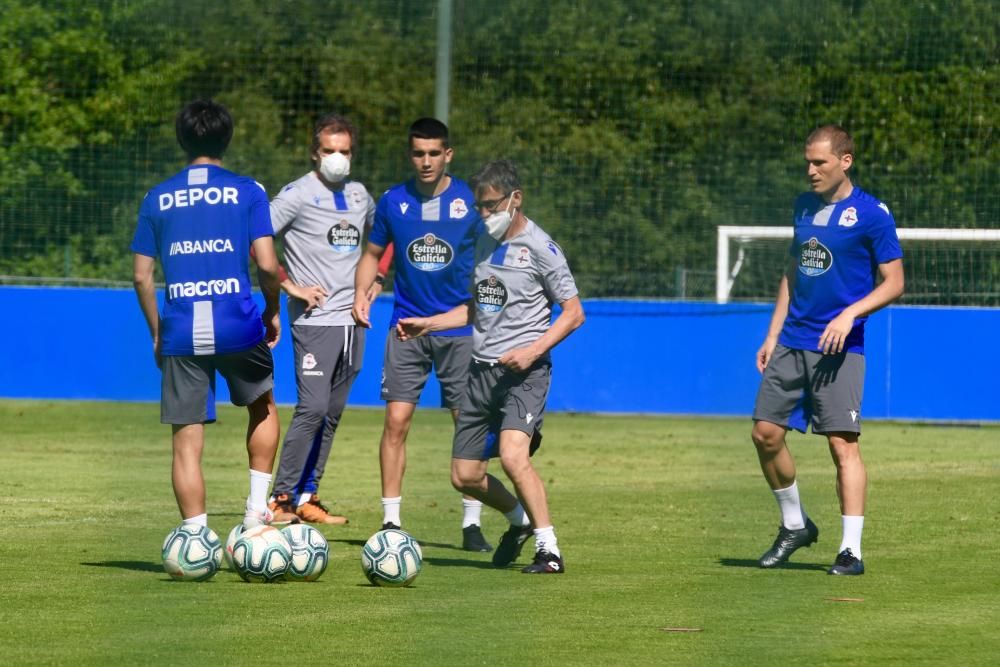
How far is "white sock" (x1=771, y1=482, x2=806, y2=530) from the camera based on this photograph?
25.9 ft

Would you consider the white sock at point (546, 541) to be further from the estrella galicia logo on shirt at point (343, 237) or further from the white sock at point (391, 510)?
the estrella galicia logo on shirt at point (343, 237)

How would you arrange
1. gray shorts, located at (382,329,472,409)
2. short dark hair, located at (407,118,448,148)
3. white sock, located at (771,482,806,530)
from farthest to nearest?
1. gray shorts, located at (382,329,472,409)
2. short dark hair, located at (407,118,448,148)
3. white sock, located at (771,482,806,530)

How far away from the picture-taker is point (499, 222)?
7.67m

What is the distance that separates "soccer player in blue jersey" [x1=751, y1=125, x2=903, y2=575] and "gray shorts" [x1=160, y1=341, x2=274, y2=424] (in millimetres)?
2290

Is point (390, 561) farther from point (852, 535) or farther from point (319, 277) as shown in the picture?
point (319, 277)

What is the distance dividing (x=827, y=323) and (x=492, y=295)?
150cm

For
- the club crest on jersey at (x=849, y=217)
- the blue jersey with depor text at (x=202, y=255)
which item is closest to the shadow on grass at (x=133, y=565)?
the blue jersey with depor text at (x=202, y=255)

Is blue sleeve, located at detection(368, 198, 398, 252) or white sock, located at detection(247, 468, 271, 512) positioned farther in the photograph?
blue sleeve, located at detection(368, 198, 398, 252)

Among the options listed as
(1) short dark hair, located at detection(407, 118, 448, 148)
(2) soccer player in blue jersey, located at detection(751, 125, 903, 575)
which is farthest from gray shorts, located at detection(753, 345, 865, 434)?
(1) short dark hair, located at detection(407, 118, 448, 148)

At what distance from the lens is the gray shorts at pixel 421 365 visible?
29.3 ft

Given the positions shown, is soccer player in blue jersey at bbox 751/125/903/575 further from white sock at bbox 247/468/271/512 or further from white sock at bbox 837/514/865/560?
white sock at bbox 247/468/271/512

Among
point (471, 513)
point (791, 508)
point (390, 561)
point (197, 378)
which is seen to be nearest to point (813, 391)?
point (791, 508)

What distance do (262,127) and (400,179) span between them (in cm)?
334

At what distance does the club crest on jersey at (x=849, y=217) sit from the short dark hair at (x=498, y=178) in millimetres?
1439
